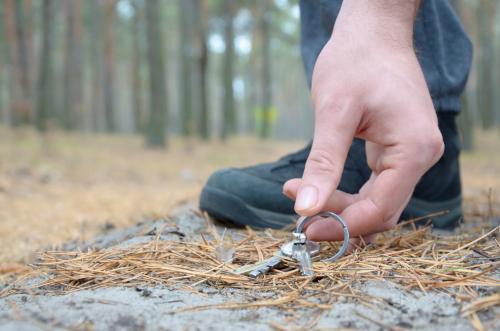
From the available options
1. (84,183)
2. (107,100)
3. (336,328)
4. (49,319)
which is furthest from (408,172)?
(107,100)

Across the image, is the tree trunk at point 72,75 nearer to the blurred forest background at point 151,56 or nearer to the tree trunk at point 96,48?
the blurred forest background at point 151,56

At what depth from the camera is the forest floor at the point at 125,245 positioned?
800mm

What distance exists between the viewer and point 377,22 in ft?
3.48

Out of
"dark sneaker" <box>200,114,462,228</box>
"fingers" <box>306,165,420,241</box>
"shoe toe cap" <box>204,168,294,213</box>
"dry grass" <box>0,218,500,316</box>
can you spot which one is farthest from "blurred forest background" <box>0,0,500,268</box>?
"fingers" <box>306,165,420,241</box>

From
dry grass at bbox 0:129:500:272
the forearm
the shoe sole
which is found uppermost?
the forearm

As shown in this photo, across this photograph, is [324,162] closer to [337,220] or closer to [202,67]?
[337,220]

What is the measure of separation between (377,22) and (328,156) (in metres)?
0.33

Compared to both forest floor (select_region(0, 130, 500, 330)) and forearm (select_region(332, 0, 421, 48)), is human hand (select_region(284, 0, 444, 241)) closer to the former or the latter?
forearm (select_region(332, 0, 421, 48))

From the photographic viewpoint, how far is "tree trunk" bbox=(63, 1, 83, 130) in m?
11.2

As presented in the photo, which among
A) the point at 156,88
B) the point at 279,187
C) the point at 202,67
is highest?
the point at 202,67

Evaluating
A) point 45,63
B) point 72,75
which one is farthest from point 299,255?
point 72,75

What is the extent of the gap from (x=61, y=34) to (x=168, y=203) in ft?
55.1

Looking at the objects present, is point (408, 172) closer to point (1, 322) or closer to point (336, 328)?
point (336, 328)

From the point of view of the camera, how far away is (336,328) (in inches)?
30.8
